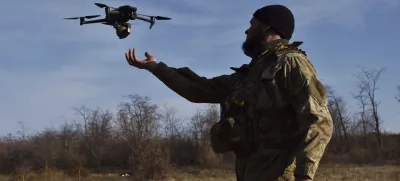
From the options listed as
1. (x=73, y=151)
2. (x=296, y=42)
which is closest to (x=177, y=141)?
(x=73, y=151)

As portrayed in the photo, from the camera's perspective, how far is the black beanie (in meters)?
3.70

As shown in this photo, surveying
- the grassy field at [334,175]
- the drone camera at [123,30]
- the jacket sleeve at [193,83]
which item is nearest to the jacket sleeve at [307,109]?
the jacket sleeve at [193,83]

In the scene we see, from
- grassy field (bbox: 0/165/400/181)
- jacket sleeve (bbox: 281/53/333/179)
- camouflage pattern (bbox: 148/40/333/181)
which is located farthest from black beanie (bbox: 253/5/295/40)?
grassy field (bbox: 0/165/400/181)

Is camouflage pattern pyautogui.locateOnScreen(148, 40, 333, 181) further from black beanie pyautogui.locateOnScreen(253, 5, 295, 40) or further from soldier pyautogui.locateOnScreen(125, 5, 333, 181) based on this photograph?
black beanie pyautogui.locateOnScreen(253, 5, 295, 40)

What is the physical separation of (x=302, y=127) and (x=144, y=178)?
94.9 ft

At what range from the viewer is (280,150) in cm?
341

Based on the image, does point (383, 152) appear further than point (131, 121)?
No

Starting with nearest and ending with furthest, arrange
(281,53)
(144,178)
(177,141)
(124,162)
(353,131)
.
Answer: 1. (281,53)
2. (144,178)
3. (124,162)
4. (177,141)
5. (353,131)

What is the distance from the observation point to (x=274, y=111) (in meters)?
3.44

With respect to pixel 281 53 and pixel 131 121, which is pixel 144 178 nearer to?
pixel 131 121

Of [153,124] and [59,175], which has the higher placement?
[153,124]

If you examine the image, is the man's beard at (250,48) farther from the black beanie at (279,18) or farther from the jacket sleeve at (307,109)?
the jacket sleeve at (307,109)

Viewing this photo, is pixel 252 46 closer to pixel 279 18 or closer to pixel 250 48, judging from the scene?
pixel 250 48

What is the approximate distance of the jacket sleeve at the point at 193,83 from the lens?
13.6 ft
